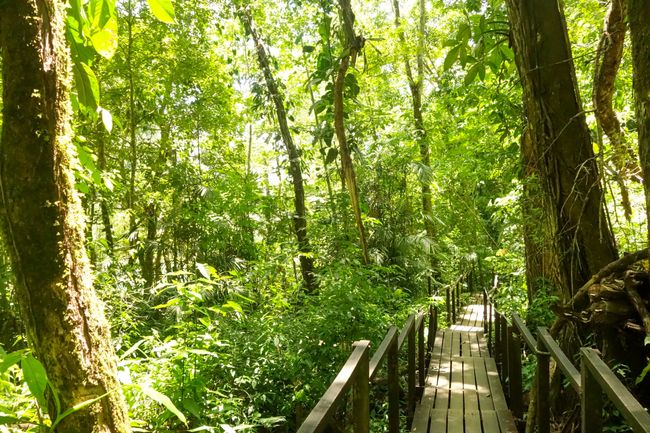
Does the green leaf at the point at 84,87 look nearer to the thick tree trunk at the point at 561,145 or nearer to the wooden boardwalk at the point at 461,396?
the thick tree trunk at the point at 561,145

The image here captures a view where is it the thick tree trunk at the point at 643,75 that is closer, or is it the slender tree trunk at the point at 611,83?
the thick tree trunk at the point at 643,75

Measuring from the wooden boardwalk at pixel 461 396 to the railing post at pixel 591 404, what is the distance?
2001 mm

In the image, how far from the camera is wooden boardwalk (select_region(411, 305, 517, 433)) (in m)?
4.02

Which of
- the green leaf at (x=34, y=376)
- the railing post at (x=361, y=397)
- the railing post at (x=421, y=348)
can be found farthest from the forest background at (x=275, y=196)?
the railing post at (x=361, y=397)

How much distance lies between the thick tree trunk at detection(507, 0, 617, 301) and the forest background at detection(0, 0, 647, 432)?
116 mm

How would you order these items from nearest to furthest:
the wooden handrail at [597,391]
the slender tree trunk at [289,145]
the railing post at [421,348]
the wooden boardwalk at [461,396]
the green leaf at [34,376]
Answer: the green leaf at [34,376] → the wooden handrail at [597,391] → the wooden boardwalk at [461,396] → the railing post at [421,348] → the slender tree trunk at [289,145]

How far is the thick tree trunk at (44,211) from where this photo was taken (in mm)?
1609

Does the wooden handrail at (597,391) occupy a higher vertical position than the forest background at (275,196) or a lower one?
lower

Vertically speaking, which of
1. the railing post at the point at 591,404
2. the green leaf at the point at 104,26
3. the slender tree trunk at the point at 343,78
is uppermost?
the slender tree trunk at the point at 343,78

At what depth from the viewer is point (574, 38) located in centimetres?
709

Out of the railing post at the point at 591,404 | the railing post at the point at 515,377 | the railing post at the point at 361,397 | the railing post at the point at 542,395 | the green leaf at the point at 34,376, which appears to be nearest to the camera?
the green leaf at the point at 34,376

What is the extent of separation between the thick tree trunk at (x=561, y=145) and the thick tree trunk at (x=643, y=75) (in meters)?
1.70

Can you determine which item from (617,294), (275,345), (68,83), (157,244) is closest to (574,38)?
(617,294)

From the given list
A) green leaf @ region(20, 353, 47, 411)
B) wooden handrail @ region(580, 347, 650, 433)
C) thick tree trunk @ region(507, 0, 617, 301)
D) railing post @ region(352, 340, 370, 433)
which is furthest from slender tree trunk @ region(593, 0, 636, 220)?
green leaf @ region(20, 353, 47, 411)
